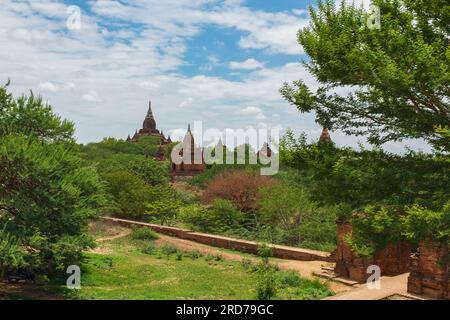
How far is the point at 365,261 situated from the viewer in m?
14.2

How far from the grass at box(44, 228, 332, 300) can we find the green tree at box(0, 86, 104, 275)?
4.86 ft

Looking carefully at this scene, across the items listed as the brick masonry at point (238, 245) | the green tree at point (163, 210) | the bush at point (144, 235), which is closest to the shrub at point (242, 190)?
the green tree at point (163, 210)

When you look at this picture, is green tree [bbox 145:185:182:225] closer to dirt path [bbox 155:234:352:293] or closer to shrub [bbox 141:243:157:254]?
dirt path [bbox 155:234:352:293]

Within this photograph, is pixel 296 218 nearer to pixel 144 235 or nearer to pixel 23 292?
pixel 144 235

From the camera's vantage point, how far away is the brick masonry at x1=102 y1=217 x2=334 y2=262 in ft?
63.4

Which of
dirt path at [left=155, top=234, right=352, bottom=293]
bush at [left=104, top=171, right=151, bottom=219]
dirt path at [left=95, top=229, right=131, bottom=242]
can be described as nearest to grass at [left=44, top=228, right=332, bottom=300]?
dirt path at [left=155, top=234, right=352, bottom=293]

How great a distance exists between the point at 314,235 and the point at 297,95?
14049 mm

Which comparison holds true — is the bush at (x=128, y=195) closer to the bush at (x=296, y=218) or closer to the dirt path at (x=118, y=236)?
the dirt path at (x=118, y=236)

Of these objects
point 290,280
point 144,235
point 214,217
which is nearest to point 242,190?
point 214,217

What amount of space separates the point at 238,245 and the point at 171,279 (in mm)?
7696

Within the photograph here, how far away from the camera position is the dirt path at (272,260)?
47.6 ft

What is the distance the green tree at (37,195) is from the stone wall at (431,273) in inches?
366

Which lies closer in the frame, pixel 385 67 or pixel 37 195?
pixel 385 67
